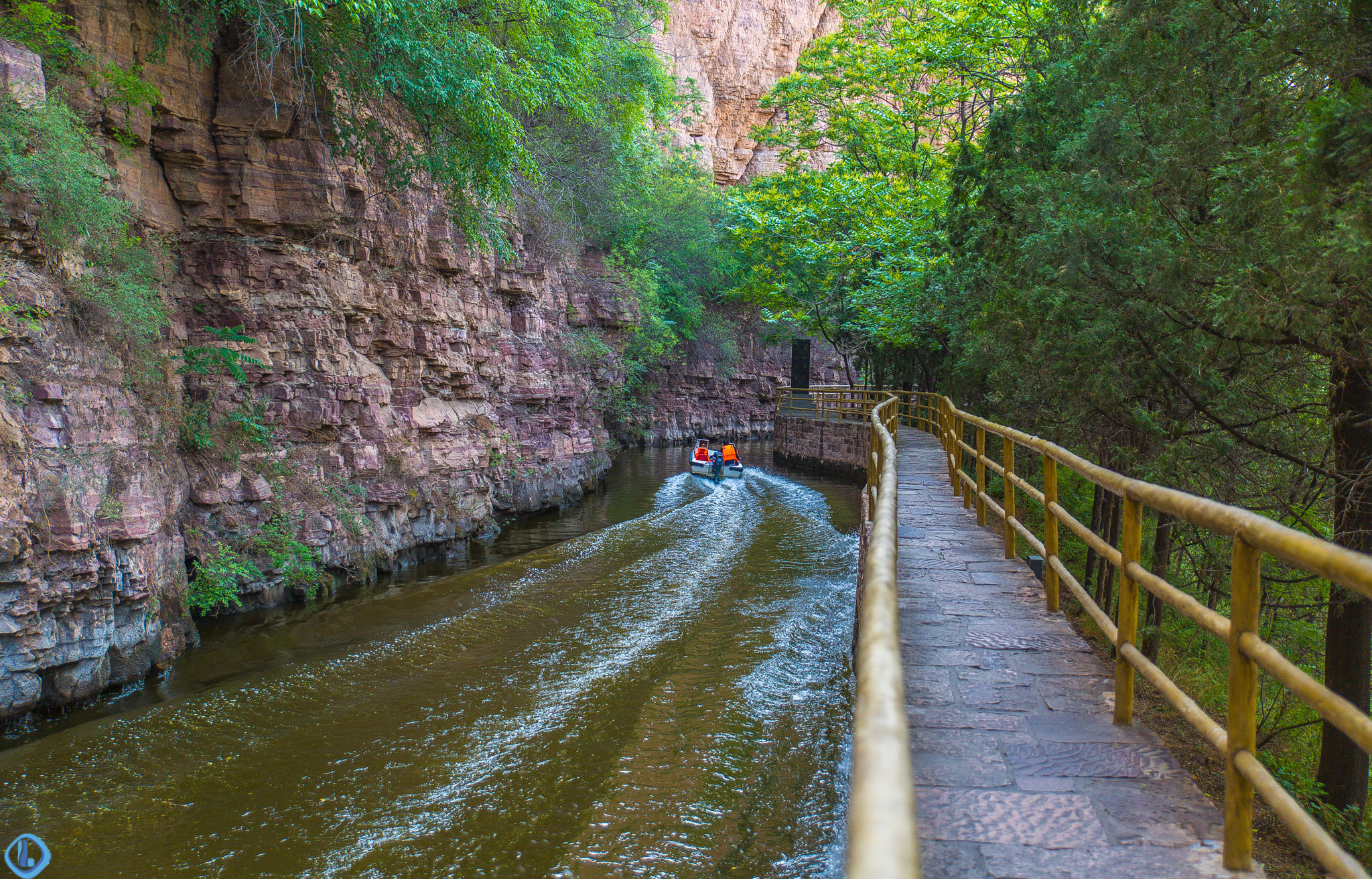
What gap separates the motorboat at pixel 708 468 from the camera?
24141 millimetres

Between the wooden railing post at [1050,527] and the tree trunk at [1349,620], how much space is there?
2.36 metres

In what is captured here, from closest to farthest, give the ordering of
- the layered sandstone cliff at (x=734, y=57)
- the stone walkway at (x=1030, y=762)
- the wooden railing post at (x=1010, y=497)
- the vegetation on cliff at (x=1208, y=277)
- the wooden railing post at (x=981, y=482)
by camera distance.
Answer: the stone walkway at (x=1030, y=762) < the vegetation on cliff at (x=1208, y=277) < the wooden railing post at (x=1010, y=497) < the wooden railing post at (x=981, y=482) < the layered sandstone cliff at (x=734, y=57)

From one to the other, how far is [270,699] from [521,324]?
1239cm

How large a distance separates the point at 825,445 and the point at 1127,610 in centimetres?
2329

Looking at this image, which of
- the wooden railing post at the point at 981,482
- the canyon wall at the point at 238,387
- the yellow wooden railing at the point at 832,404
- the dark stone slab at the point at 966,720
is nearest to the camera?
the dark stone slab at the point at 966,720

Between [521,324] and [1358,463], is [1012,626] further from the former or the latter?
[521,324]

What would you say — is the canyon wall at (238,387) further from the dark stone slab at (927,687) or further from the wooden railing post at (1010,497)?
the wooden railing post at (1010,497)

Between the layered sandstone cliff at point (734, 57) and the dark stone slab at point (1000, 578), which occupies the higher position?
the layered sandstone cliff at point (734, 57)

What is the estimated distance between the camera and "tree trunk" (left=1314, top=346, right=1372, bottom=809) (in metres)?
5.83

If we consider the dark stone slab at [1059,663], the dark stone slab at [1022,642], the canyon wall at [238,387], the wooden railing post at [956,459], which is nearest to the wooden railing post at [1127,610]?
the dark stone slab at [1059,663]

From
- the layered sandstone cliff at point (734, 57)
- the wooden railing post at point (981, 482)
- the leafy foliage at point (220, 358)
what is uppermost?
the layered sandstone cliff at point (734, 57)

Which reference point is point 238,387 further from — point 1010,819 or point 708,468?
point 708,468

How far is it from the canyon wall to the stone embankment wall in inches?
378

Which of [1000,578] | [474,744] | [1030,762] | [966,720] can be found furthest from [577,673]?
[1030,762]
